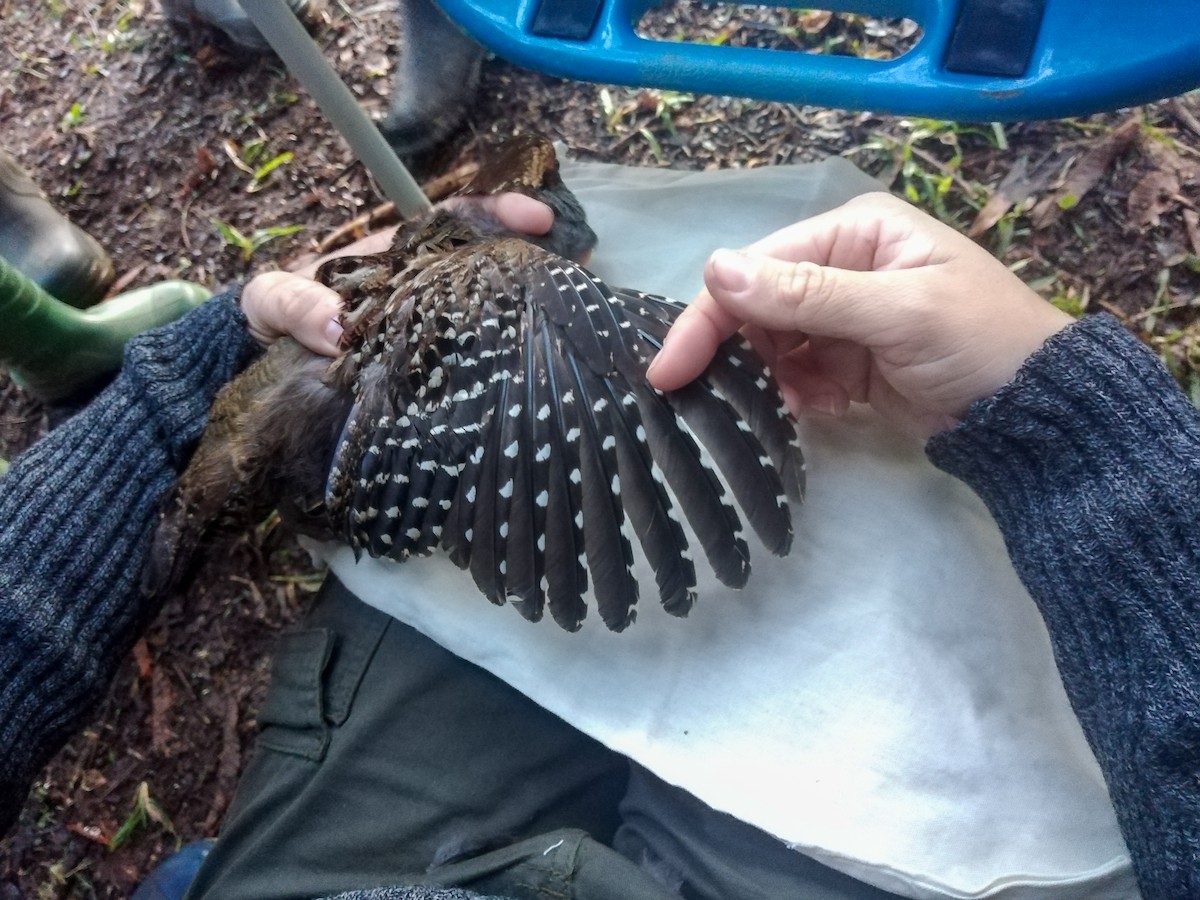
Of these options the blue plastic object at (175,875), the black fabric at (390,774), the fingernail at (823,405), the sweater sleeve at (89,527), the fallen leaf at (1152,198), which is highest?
the fallen leaf at (1152,198)

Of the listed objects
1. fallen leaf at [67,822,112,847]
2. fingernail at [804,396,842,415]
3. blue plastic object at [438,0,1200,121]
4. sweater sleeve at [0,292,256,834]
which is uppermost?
blue plastic object at [438,0,1200,121]

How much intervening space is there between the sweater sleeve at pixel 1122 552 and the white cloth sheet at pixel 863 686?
0.39 feet

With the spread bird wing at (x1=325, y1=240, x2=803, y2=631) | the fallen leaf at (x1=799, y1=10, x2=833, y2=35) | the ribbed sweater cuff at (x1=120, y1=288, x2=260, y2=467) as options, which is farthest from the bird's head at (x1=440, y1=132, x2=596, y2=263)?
the fallen leaf at (x1=799, y1=10, x2=833, y2=35)

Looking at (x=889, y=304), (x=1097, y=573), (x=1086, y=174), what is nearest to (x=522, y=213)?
(x=889, y=304)

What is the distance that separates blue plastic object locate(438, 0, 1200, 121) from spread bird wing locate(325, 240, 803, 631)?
1.50 feet

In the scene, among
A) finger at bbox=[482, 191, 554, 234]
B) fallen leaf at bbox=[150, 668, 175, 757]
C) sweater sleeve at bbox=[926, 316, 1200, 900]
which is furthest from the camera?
fallen leaf at bbox=[150, 668, 175, 757]

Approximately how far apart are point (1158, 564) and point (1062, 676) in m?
0.25

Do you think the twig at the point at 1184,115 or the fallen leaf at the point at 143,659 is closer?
the twig at the point at 1184,115

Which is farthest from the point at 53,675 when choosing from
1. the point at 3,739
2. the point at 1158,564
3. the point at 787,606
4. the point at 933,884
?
the point at 1158,564

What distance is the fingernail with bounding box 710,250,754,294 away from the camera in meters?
1.31

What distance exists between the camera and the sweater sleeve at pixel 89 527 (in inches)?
63.8

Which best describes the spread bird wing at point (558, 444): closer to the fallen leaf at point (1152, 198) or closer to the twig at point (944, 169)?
the twig at point (944, 169)

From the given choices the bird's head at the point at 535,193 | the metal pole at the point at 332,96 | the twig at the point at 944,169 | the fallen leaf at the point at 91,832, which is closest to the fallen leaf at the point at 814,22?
the twig at the point at 944,169

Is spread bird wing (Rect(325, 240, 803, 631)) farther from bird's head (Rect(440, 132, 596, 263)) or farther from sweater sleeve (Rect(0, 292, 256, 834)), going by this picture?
sweater sleeve (Rect(0, 292, 256, 834))
